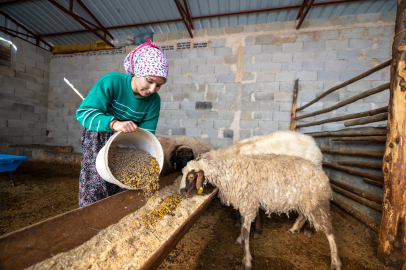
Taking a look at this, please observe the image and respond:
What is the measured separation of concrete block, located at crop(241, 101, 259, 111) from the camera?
523 centimetres

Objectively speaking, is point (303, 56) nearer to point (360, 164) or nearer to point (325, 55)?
point (325, 55)

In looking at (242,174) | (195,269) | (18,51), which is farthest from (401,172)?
(18,51)

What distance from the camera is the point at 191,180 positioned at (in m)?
2.30

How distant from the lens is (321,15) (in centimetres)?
480

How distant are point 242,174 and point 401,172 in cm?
155

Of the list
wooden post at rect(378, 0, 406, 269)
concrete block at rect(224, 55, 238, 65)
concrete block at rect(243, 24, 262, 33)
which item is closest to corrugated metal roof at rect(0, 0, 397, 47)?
concrete block at rect(243, 24, 262, 33)

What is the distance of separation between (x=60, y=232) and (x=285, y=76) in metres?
5.50

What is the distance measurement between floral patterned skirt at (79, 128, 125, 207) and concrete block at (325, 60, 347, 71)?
5486 millimetres

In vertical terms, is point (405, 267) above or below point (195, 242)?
above

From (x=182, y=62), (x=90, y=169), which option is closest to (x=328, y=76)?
(x=182, y=62)

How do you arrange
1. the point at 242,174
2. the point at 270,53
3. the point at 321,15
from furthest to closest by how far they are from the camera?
1. the point at 270,53
2. the point at 321,15
3. the point at 242,174

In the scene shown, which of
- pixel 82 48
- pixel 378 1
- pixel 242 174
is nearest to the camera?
pixel 242 174

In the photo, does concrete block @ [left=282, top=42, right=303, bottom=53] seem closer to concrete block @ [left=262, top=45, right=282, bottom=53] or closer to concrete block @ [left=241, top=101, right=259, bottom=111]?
concrete block @ [left=262, top=45, right=282, bottom=53]

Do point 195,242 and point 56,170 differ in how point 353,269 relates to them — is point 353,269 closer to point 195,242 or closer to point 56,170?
point 195,242
